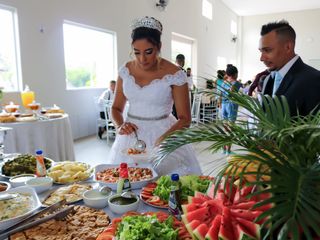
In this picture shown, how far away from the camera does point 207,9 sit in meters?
10.6

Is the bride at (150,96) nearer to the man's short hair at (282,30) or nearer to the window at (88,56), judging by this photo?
the man's short hair at (282,30)

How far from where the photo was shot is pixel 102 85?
20.8 ft

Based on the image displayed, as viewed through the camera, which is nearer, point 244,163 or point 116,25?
point 244,163

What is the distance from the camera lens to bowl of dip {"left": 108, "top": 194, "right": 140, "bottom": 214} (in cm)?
98

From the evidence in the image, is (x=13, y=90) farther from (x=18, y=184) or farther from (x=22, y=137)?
(x=18, y=184)

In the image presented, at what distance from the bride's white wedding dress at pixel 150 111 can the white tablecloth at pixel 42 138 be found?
1.34 metres

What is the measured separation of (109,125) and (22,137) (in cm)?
257

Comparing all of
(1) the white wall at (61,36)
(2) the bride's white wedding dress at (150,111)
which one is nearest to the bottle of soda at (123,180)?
(2) the bride's white wedding dress at (150,111)

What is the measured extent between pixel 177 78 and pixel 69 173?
0.77 m

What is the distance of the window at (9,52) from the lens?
4.04 m

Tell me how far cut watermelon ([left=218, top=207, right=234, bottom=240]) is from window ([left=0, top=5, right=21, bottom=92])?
4120 millimetres

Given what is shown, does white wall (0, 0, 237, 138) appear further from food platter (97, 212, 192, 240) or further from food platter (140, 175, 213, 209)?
food platter (97, 212, 192, 240)

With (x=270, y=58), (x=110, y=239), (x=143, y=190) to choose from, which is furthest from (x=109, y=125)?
(x=110, y=239)

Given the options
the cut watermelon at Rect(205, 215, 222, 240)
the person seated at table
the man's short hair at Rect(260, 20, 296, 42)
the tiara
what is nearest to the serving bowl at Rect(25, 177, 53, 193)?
the cut watermelon at Rect(205, 215, 222, 240)
